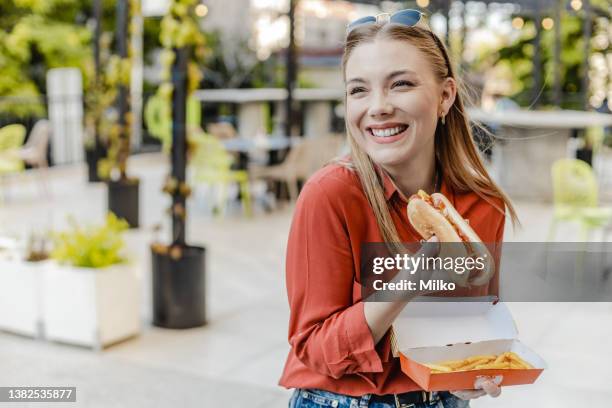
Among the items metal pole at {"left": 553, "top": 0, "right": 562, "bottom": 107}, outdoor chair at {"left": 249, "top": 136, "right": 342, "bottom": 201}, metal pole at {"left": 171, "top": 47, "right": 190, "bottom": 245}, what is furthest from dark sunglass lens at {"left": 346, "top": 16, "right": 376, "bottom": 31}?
metal pole at {"left": 553, "top": 0, "right": 562, "bottom": 107}

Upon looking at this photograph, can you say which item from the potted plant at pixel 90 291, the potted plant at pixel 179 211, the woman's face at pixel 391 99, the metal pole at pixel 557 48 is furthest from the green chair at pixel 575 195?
the metal pole at pixel 557 48

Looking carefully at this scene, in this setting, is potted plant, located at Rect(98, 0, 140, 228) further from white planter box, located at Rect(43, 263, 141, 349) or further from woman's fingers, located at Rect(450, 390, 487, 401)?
woman's fingers, located at Rect(450, 390, 487, 401)

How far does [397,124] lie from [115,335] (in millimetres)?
3670

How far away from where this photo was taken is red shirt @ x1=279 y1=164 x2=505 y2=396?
1373mm

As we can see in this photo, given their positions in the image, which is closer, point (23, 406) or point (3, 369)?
point (23, 406)

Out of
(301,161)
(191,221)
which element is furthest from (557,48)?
(191,221)

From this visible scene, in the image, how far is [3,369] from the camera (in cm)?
431

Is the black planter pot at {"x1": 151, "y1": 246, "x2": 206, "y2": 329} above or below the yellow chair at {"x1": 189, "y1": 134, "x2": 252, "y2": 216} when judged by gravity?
below

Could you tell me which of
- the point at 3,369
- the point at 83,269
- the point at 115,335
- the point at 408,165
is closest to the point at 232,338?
the point at 115,335

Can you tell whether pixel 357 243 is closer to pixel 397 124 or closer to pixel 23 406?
pixel 397 124

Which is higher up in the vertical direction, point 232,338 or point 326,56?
point 326,56

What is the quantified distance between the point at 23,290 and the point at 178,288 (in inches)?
37.1

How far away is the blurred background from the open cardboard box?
0.34 m

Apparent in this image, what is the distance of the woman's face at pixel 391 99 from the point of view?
4.47 feet
